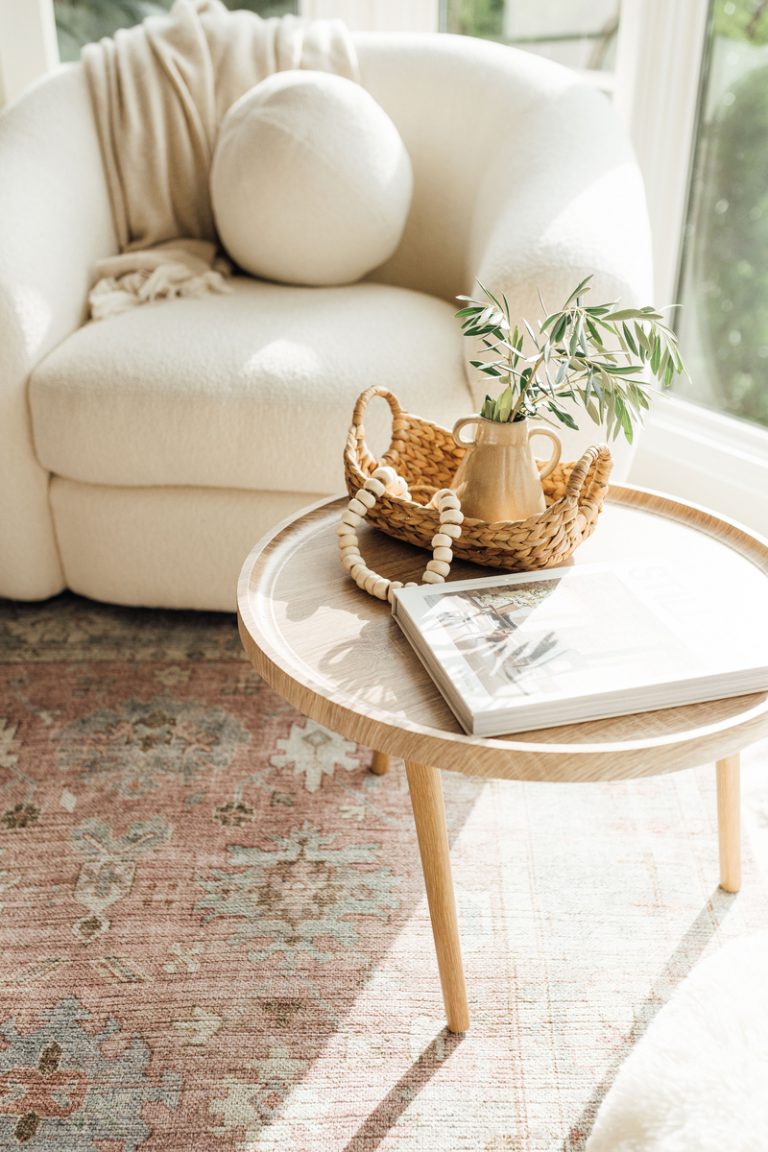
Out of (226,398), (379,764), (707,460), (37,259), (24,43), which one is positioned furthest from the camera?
(24,43)

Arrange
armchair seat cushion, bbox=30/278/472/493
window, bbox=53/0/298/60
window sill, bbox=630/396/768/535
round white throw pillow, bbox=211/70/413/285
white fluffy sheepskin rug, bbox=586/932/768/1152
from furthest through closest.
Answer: window, bbox=53/0/298/60 < window sill, bbox=630/396/768/535 < round white throw pillow, bbox=211/70/413/285 < armchair seat cushion, bbox=30/278/472/493 < white fluffy sheepskin rug, bbox=586/932/768/1152

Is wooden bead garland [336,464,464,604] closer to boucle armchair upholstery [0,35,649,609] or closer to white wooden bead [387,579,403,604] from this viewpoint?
white wooden bead [387,579,403,604]

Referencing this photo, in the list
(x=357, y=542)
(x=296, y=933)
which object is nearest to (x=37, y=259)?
(x=357, y=542)

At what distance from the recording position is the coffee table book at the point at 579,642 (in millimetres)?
810

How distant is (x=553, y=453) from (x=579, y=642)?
26 cm

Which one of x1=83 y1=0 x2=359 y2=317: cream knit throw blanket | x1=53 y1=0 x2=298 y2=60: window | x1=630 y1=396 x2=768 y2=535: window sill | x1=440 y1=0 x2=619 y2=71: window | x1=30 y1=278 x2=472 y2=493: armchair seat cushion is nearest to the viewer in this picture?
x1=30 y1=278 x2=472 y2=493: armchair seat cushion

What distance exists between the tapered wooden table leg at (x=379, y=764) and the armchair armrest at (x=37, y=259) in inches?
28.3

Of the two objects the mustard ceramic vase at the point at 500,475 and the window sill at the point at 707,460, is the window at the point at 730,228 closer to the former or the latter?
the window sill at the point at 707,460

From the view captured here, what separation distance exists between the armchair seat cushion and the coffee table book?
607mm

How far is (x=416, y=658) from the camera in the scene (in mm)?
902

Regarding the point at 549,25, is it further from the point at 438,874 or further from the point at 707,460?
the point at 438,874

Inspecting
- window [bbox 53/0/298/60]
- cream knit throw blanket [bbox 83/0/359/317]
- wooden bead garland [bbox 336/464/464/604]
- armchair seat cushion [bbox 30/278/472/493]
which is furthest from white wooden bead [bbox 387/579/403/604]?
window [bbox 53/0/298/60]

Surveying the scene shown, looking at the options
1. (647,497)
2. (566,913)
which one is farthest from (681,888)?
(647,497)

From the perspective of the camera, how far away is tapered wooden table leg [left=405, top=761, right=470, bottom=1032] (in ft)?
3.03
